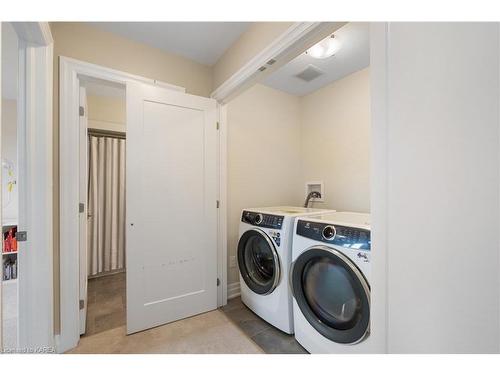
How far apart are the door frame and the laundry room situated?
133cm

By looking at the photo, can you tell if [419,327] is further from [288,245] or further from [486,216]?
[288,245]

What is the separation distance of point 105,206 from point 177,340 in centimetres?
208

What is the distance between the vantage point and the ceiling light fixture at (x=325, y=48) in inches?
66.9

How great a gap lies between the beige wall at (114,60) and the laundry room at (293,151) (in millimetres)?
483

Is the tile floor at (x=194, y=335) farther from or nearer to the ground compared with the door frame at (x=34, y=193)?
nearer to the ground

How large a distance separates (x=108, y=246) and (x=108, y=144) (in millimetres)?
1369

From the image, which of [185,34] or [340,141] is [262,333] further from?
[185,34]

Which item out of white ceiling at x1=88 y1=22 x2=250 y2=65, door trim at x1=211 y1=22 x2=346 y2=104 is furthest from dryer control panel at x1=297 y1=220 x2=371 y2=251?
white ceiling at x1=88 y1=22 x2=250 y2=65

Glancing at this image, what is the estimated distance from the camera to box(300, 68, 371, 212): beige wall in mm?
2104

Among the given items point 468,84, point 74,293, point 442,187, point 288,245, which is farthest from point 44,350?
point 468,84

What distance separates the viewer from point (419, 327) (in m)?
0.63

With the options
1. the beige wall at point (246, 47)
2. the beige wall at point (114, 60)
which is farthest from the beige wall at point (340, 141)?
the beige wall at point (114, 60)

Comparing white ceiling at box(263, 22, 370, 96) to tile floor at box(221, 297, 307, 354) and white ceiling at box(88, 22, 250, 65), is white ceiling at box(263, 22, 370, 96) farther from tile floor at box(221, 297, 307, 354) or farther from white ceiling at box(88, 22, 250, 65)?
tile floor at box(221, 297, 307, 354)

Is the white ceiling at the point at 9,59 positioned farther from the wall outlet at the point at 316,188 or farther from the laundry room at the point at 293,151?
the wall outlet at the point at 316,188
